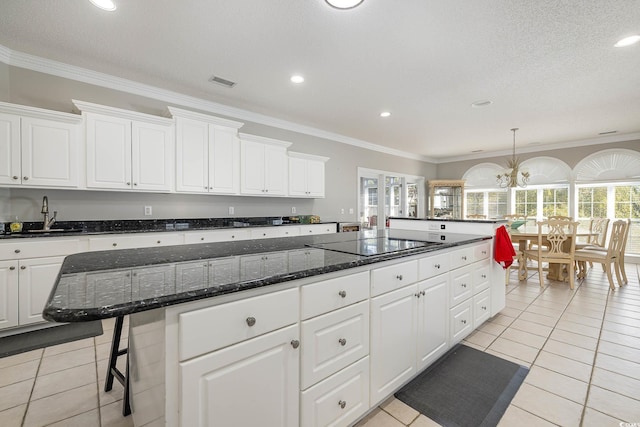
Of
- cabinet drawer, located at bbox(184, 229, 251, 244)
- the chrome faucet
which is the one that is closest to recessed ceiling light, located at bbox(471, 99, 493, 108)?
cabinet drawer, located at bbox(184, 229, 251, 244)

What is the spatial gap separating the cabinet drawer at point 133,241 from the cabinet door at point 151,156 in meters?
0.62

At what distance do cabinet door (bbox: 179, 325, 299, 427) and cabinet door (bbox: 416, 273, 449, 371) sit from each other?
1.03 metres

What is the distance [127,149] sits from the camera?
318 cm

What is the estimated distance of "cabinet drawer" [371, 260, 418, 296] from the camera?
1555 millimetres

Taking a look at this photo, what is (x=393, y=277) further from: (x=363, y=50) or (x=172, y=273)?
(x=363, y=50)

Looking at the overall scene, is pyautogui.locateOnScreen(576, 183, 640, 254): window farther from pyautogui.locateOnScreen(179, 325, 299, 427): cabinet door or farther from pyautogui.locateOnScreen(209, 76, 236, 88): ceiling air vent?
pyautogui.locateOnScreen(179, 325, 299, 427): cabinet door

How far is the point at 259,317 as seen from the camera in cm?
108

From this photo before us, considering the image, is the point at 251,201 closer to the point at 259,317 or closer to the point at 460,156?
the point at 259,317

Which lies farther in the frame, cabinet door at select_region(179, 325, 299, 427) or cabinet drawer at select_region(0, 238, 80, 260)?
cabinet drawer at select_region(0, 238, 80, 260)

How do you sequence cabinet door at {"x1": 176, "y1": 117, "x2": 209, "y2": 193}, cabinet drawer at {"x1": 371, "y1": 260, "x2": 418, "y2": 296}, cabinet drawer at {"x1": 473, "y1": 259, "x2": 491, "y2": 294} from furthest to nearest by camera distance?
cabinet door at {"x1": 176, "y1": 117, "x2": 209, "y2": 193} → cabinet drawer at {"x1": 473, "y1": 259, "x2": 491, "y2": 294} → cabinet drawer at {"x1": 371, "y1": 260, "x2": 418, "y2": 296}

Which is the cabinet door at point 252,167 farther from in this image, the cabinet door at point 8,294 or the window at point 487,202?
the window at point 487,202

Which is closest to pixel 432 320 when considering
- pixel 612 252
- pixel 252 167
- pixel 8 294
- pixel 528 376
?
pixel 528 376

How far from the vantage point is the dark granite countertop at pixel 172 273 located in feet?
2.67

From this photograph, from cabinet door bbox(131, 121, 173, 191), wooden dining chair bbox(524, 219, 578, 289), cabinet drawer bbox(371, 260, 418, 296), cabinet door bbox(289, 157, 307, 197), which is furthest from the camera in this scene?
cabinet door bbox(289, 157, 307, 197)
